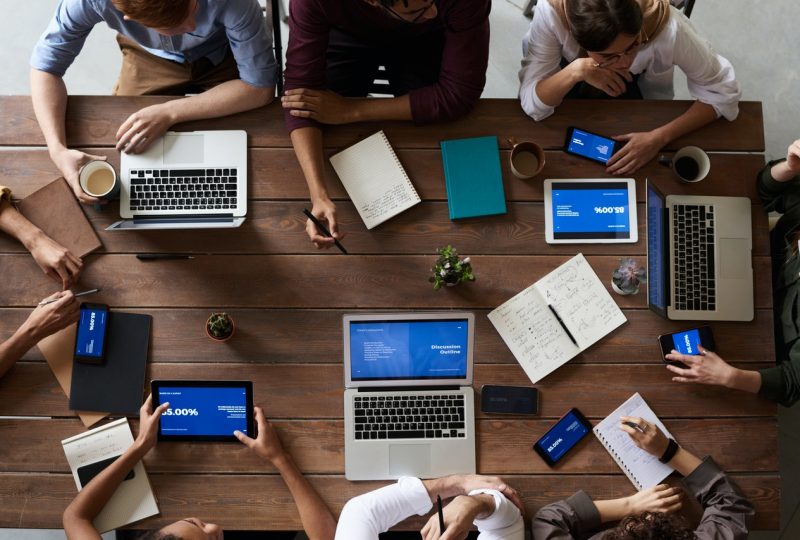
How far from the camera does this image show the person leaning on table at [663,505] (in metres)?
1.79

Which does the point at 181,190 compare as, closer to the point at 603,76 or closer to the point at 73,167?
the point at 73,167

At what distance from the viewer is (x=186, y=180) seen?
194cm

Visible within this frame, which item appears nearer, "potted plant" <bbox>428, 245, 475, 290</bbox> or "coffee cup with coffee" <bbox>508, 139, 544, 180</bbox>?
"potted plant" <bbox>428, 245, 475, 290</bbox>

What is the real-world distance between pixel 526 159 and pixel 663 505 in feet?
3.60

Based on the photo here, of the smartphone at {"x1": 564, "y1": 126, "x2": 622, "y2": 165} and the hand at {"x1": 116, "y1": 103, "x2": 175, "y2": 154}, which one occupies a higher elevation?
the smartphone at {"x1": 564, "y1": 126, "x2": 622, "y2": 165}

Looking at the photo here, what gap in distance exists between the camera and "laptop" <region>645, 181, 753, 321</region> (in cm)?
193

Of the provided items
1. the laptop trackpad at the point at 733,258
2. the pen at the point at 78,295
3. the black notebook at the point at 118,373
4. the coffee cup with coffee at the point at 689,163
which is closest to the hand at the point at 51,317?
the pen at the point at 78,295

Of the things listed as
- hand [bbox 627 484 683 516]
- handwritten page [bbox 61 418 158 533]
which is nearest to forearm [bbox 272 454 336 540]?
handwritten page [bbox 61 418 158 533]

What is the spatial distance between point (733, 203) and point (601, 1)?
2.57 feet

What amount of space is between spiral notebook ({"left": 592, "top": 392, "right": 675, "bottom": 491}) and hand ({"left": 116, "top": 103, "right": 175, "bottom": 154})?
1.60 m

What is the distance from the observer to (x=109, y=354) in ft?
6.22

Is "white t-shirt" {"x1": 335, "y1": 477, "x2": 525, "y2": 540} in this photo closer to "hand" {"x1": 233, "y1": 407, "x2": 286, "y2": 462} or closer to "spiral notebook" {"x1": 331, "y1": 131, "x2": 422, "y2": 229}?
"hand" {"x1": 233, "y1": 407, "x2": 286, "y2": 462}

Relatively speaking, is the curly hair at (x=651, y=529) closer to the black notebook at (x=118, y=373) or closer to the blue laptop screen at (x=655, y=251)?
the blue laptop screen at (x=655, y=251)

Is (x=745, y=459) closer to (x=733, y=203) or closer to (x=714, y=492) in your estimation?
(x=714, y=492)
